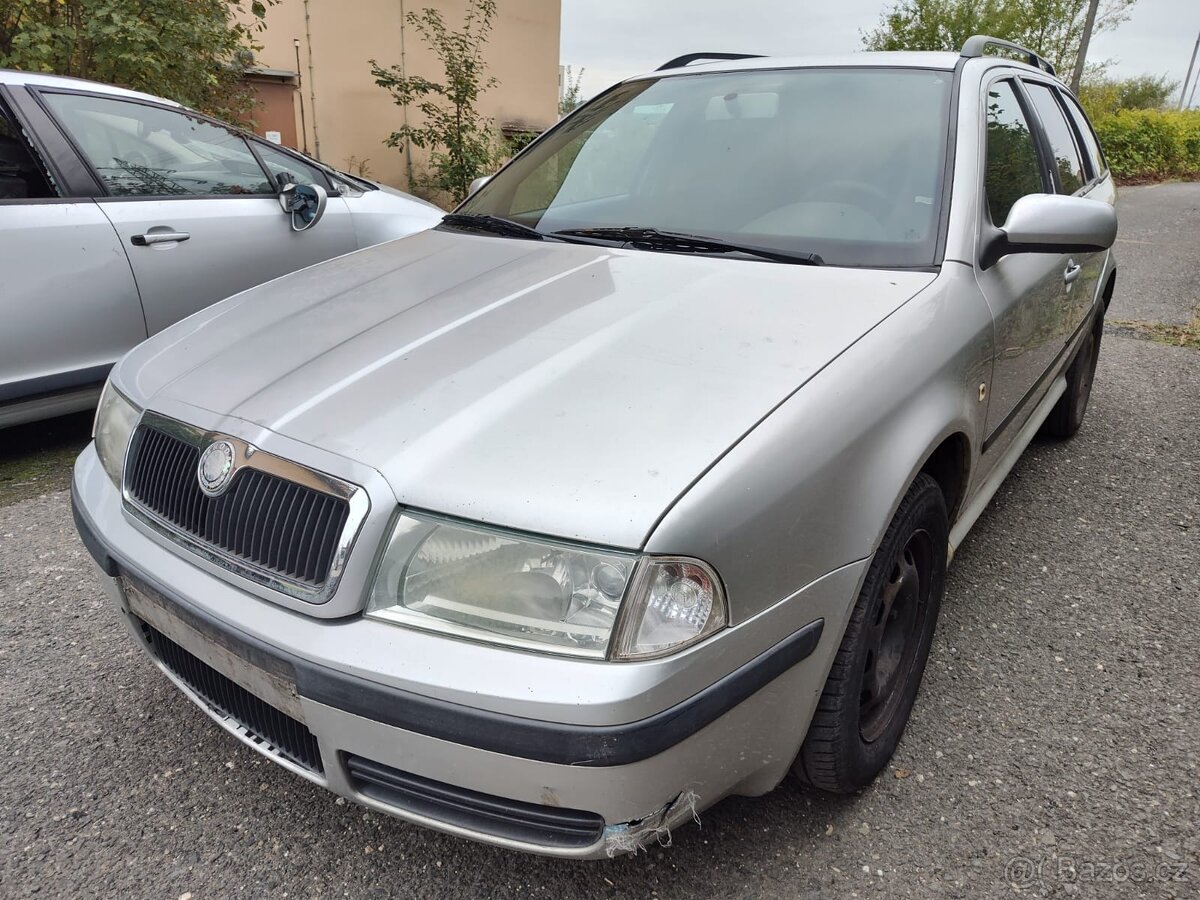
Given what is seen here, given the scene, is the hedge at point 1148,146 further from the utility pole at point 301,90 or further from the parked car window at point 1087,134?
the parked car window at point 1087,134

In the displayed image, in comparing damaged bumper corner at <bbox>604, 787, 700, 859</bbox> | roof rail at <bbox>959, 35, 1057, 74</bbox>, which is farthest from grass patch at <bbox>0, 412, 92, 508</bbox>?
roof rail at <bbox>959, 35, 1057, 74</bbox>

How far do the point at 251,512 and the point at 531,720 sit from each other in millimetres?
637

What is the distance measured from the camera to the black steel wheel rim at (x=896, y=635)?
1.85 m

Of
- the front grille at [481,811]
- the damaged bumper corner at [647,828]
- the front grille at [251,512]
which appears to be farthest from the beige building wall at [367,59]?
the damaged bumper corner at [647,828]

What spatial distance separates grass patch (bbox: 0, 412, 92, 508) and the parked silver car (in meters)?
0.25

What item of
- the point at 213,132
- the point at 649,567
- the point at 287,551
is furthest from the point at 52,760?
the point at 213,132

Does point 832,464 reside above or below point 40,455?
above

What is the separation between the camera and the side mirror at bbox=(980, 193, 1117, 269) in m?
2.09

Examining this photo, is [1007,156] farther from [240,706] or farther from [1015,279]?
[240,706]

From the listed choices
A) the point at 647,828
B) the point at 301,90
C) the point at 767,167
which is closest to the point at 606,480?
the point at 647,828

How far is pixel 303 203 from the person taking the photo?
4066mm

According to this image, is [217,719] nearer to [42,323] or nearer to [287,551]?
[287,551]

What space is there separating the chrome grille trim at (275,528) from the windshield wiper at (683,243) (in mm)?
1172

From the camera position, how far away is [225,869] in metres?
1.69
